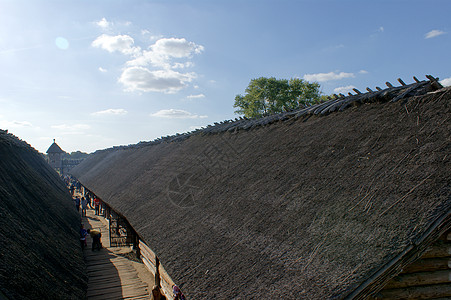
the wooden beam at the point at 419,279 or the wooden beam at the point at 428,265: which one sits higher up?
the wooden beam at the point at 428,265

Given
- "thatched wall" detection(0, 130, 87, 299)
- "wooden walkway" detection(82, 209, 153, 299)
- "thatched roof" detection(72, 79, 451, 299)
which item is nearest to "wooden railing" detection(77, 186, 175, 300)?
"wooden walkway" detection(82, 209, 153, 299)

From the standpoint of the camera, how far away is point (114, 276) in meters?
11.1

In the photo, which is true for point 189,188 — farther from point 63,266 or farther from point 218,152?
point 63,266

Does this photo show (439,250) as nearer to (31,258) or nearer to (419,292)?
(419,292)

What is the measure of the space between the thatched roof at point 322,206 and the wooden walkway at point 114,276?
11.4 feet

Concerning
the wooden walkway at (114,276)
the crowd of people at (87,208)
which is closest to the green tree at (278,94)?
the crowd of people at (87,208)

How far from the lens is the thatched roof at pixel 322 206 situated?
290 centimetres

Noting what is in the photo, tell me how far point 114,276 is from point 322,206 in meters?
9.91

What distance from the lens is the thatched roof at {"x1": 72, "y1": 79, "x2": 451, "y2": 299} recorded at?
2898mm

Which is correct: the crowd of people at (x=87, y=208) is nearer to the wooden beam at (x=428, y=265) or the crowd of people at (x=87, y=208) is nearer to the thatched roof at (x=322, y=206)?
the thatched roof at (x=322, y=206)

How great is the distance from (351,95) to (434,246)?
4.24m

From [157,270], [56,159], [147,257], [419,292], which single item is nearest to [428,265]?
[419,292]

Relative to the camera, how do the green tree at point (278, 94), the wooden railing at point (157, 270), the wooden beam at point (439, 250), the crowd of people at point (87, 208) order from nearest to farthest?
the wooden beam at point (439, 250)
the wooden railing at point (157, 270)
the crowd of people at point (87, 208)
the green tree at point (278, 94)

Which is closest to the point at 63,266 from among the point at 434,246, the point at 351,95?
the point at 434,246
